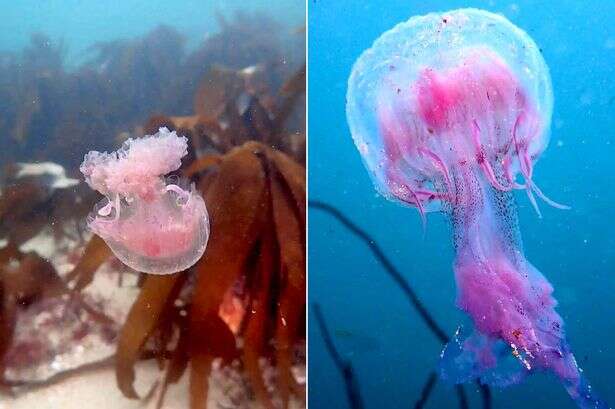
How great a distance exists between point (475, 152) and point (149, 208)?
2.77 ft

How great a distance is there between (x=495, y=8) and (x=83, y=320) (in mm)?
1336

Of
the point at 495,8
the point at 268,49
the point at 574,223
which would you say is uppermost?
the point at 495,8

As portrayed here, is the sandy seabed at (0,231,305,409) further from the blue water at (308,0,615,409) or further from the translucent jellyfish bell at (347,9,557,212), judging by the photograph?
the translucent jellyfish bell at (347,9,557,212)

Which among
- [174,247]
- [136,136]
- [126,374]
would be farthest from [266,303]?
[136,136]

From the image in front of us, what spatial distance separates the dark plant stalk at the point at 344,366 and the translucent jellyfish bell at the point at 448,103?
0.37 meters

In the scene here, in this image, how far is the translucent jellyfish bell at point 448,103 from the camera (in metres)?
1.40

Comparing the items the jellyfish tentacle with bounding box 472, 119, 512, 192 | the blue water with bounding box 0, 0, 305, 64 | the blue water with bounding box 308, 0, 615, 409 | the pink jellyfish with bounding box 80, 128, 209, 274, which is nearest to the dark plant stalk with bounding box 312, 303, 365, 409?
the blue water with bounding box 308, 0, 615, 409

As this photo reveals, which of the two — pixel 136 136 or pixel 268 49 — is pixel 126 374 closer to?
pixel 136 136

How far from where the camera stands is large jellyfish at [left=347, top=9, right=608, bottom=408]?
55.5 inches

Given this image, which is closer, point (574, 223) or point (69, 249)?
point (574, 223)

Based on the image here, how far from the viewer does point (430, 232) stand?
1.48 m

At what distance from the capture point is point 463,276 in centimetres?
149

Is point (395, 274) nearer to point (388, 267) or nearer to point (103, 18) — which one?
point (388, 267)

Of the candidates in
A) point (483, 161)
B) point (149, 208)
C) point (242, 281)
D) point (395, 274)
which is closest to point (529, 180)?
point (483, 161)
